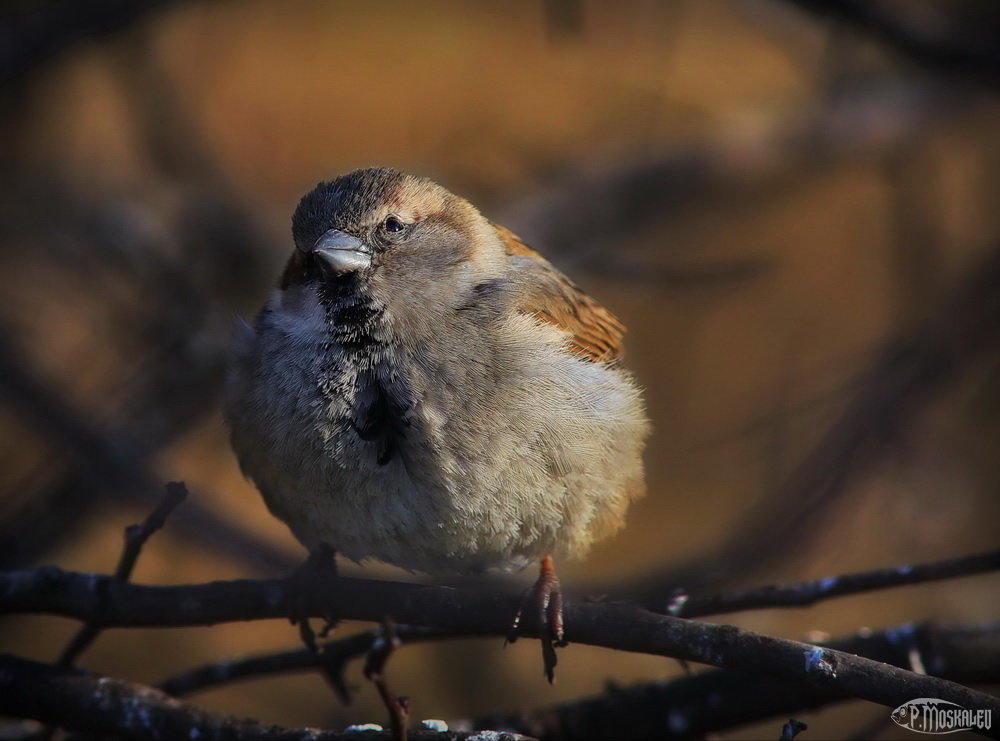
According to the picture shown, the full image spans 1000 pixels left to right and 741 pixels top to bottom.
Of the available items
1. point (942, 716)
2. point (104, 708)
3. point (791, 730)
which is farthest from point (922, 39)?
point (104, 708)

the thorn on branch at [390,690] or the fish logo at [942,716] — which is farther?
the fish logo at [942,716]

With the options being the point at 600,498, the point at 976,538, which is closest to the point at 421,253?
the point at 600,498

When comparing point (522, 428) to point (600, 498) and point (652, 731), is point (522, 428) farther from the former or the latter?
point (652, 731)

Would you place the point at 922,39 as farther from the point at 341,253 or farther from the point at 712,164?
the point at 341,253

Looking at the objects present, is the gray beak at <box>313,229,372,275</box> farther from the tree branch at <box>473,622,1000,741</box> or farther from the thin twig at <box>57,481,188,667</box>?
the tree branch at <box>473,622,1000,741</box>

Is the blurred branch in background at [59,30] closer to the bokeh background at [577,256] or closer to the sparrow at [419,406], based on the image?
the bokeh background at [577,256]

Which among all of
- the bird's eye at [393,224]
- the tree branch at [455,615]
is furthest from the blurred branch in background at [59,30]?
the tree branch at [455,615]
